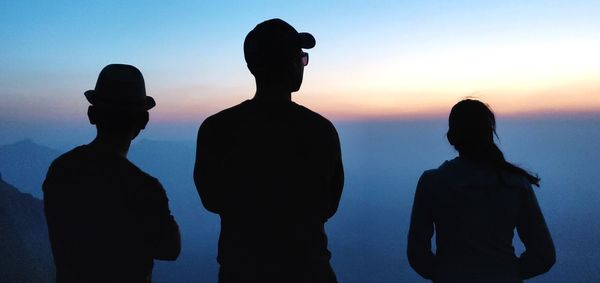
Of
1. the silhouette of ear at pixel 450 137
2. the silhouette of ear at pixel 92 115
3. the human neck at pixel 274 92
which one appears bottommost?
the silhouette of ear at pixel 92 115

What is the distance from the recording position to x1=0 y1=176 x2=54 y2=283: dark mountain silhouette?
63375mm

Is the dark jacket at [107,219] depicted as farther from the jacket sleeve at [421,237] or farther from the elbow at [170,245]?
the jacket sleeve at [421,237]

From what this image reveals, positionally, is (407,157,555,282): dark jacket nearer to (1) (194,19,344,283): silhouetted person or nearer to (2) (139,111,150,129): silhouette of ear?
(1) (194,19,344,283): silhouetted person

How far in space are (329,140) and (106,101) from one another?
1299mm

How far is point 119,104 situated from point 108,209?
0.58 metres

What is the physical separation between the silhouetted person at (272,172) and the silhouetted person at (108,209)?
0.45 metres

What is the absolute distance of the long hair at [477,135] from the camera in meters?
2.88

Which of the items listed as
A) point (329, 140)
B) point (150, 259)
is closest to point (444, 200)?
point (329, 140)

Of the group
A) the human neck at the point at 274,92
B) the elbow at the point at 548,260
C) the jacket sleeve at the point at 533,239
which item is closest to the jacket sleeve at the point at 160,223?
the human neck at the point at 274,92

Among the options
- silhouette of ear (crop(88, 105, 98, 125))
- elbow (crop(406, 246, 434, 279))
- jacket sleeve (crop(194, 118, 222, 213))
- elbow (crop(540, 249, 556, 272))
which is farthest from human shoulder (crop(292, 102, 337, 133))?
elbow (crop(540, 249, 556, 272))

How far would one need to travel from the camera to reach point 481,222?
2818 mm

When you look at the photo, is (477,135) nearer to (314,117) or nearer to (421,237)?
(421,237)

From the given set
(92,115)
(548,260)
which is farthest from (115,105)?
(548,260)

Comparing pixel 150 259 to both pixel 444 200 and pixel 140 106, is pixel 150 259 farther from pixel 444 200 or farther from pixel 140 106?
pixel 444 200
